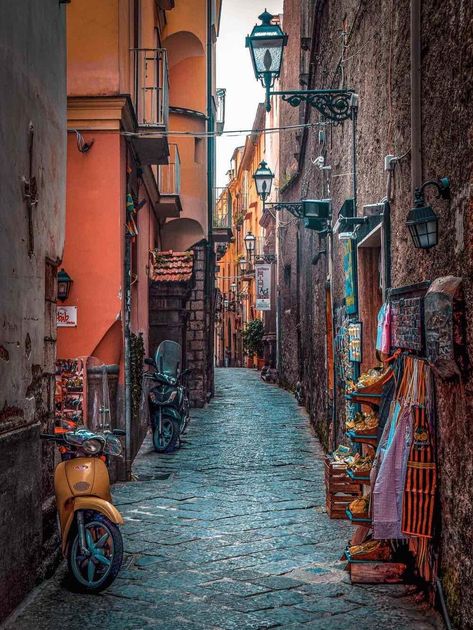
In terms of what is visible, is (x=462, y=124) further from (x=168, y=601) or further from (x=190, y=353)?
(x=190, y=353)

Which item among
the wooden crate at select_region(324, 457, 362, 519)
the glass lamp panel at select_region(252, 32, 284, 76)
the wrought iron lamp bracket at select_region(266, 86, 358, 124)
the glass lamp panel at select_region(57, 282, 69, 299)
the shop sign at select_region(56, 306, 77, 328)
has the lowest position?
the wooden crate at select_region(324, 457, 362, 519)

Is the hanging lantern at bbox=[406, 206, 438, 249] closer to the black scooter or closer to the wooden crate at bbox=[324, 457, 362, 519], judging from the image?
the wooden crate at bbox=[324, 457, 362, 519]

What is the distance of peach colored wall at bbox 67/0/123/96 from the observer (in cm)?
965

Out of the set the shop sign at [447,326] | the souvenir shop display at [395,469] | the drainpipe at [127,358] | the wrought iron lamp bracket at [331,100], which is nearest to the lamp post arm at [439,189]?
the shop sign at [447,326]

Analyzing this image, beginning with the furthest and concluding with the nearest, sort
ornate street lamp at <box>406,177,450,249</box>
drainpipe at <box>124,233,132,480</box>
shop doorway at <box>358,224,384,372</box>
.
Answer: drainpipe at <box>124,233,132,480</box>, shop doorway at <box>358,224,384,372</box>, ornate street lamp at <box>406,177,450,249</box>

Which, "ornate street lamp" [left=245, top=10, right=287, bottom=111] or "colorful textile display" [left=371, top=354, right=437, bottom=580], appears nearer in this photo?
"colorful textile display" [left=371, top=354, right=437, bottom=580]

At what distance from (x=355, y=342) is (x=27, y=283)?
12.4ft

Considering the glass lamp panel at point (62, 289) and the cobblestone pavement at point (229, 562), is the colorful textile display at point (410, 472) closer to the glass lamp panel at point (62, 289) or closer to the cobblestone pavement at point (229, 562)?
the cobblestone pavement at point (229, 562)

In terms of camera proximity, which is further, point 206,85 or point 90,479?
point 206,85

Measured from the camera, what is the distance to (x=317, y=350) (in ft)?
48.0

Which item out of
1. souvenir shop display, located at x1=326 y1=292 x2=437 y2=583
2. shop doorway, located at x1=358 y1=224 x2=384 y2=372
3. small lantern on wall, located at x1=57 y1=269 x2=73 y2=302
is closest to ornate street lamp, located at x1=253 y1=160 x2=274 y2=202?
small lantern on wall, located at x1=57 y1=269 x2=73 y2=302

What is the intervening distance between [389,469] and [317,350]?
31.2 feet

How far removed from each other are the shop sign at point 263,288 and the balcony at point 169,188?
14.9 m

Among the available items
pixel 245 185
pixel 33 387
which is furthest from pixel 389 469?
pixel 245 185
